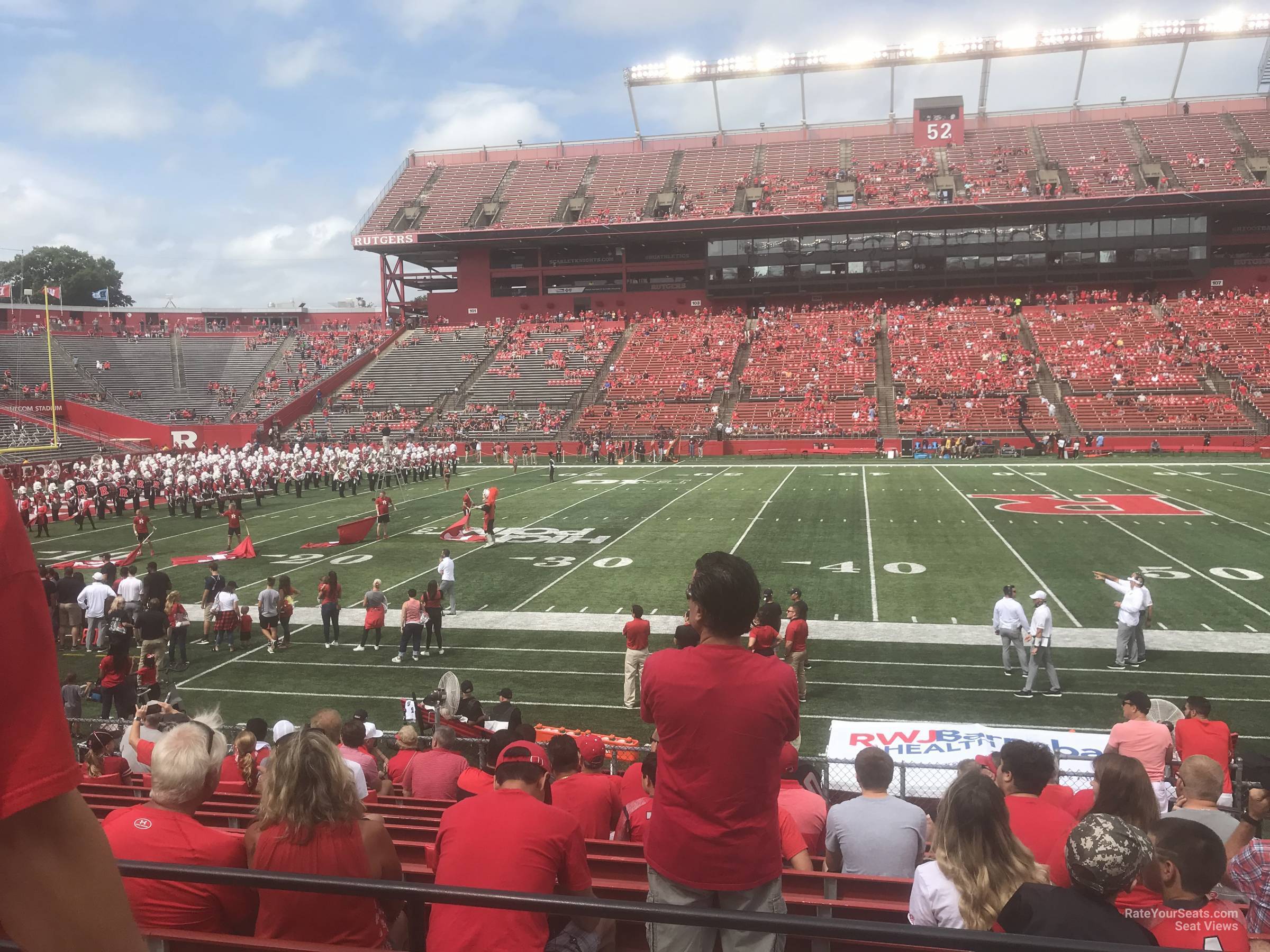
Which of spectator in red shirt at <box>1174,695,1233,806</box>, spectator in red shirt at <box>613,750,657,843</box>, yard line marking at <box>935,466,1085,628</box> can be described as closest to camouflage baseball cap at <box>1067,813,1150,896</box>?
spectator in red shirt at <box>613,750,657,843</box>

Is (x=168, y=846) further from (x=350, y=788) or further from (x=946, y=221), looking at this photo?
(x=946, y=221)

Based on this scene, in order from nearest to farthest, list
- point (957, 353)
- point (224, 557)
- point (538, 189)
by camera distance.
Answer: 1. point (224, 557)
2. point (957, 353)
3. point (538, 189)

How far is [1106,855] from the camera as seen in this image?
2965 millimetres

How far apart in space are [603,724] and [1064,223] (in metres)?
63.2

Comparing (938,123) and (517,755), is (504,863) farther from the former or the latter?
(938,123)

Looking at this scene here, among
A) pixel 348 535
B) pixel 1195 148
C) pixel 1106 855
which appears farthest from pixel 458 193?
pixel 1106 855

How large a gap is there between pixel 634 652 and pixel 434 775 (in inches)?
219

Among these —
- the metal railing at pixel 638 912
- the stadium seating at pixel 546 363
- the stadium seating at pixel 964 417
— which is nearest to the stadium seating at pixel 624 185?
the stadium seating at pixel 546 363

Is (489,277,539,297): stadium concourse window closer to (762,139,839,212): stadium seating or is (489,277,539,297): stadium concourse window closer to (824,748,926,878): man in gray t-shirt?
(762,139,839,212): stadium seating

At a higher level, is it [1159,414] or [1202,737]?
[1159,414]

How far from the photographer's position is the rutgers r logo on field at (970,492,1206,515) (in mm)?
26438

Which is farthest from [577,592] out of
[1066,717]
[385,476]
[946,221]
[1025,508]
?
[946,221]

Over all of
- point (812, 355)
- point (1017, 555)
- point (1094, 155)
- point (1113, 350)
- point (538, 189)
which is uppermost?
point (538, 189)

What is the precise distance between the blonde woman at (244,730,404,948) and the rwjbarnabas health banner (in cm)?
519
